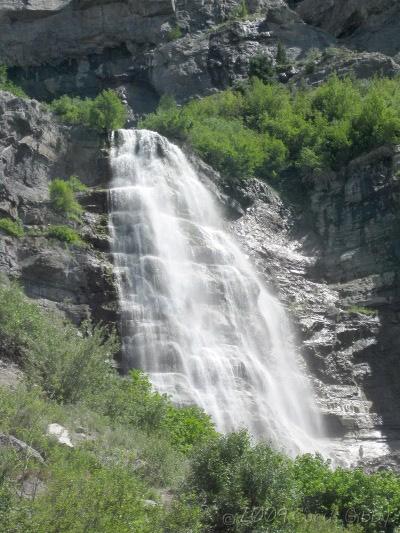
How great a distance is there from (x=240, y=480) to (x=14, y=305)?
8.15 metres

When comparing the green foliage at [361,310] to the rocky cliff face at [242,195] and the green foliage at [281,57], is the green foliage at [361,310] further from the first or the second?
the green foliage at [281,57]

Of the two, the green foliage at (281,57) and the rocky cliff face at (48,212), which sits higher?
the green foliage at (281,57)

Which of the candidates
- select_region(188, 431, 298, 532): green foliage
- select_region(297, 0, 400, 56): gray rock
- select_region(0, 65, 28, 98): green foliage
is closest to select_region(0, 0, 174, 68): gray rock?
select_region(0, 65, 28, 98): green foliage

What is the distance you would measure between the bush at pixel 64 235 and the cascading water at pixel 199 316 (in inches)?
51.1

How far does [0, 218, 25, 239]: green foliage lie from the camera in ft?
73.8

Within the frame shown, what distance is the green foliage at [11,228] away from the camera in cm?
2248

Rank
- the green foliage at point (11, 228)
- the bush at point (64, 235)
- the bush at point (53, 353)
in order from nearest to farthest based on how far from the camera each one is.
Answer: the bush at point (53, 353) → the green foliage at point (11, 228) → the bush at point (64, 235)

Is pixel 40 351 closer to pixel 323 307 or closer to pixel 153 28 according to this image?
pixel 323 307

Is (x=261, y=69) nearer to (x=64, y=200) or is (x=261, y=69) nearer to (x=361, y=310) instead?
(x=361, y=310)

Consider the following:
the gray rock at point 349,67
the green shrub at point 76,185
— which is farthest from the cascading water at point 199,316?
the gray rock at point 349,67

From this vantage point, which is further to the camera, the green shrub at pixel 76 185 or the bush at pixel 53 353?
the green shrub at pixel 76 185

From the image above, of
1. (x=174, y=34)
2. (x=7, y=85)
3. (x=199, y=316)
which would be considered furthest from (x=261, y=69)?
(x=199, y=316)

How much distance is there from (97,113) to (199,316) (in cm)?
1111

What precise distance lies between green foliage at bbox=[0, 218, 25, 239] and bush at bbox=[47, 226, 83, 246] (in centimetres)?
83
